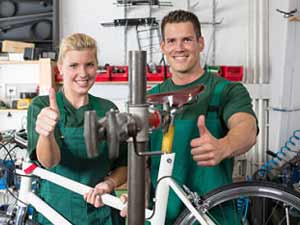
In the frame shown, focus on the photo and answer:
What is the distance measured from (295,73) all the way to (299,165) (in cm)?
77

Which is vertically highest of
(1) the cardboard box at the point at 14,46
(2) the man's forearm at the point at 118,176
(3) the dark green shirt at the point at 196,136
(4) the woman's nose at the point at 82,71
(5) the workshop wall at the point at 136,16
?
(5) the workshop wall at the point at 136,16

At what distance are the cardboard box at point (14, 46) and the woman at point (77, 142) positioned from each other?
78.2 inches

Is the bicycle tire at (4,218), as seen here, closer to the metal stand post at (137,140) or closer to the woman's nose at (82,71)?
the woman's nose at (82,71)

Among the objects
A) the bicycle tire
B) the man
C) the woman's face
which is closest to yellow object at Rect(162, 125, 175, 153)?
the man

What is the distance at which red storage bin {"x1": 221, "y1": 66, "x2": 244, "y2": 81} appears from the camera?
318 centimetres

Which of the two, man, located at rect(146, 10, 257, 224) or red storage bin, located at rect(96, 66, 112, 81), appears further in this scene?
red storage bin, located at rect(96, 66, 112, 81)

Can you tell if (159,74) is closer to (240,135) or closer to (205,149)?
(240,135)

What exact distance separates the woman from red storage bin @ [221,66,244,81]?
1962mm

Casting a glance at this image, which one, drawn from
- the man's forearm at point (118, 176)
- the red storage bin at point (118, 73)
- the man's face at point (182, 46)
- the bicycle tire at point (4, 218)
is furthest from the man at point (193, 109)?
the red storage bin at point (118, 73)

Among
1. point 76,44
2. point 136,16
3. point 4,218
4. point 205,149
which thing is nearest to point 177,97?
point 205,149

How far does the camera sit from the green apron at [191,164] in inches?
48.8

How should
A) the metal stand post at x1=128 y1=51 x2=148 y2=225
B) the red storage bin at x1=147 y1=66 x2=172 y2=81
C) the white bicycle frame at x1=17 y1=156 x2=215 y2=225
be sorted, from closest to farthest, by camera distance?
the metal stand post at x1=128 y1=51 x2=148 y2=225
the white bicycle frame at x1=17 y1=156 x2=215 y2=225
the red storage bin at x1=147 y1=66 x2=172 y2=81

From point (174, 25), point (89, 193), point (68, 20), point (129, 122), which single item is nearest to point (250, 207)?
point (89, 193)

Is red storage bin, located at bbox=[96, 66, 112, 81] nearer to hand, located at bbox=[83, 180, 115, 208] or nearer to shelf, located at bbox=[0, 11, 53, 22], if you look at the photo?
shelf, located at bbox=[0, 11, 53, 22]
